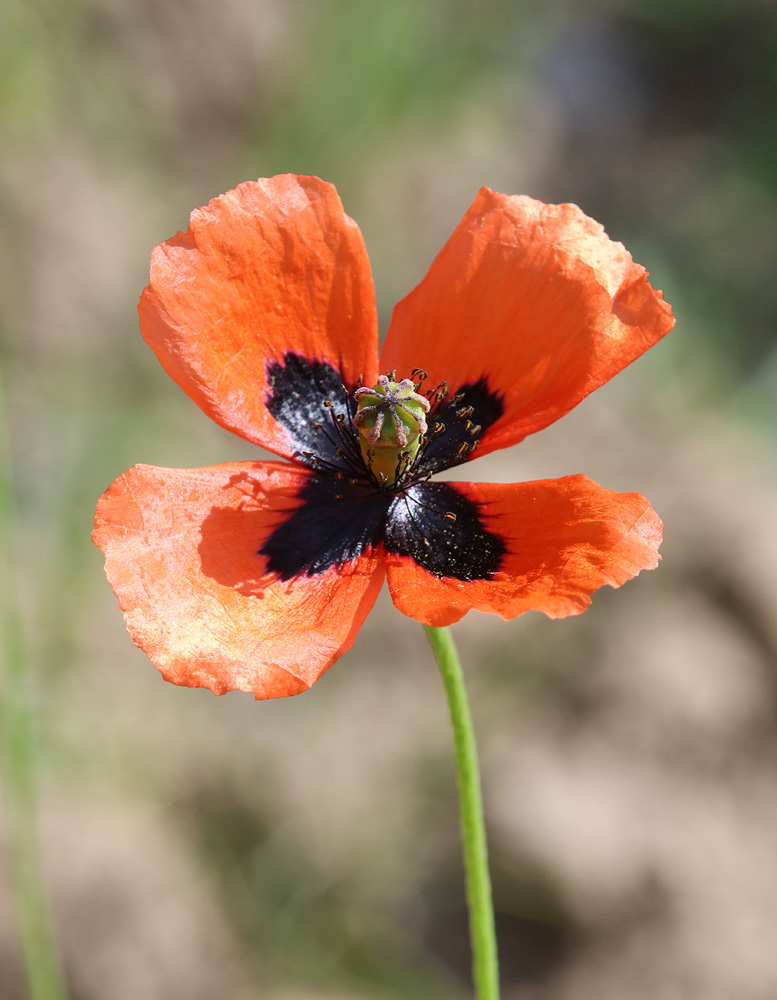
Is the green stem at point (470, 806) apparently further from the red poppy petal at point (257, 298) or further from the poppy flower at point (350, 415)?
the red poppy petal at point (257, 298)

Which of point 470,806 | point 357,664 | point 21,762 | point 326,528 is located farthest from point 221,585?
point 357,664

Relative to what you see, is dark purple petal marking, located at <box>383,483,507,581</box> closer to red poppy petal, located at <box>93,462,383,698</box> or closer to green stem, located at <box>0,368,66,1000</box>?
red poppy petal, located at <box>93,462,383,698</box>

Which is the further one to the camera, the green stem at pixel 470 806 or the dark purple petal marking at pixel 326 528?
the dark purple petal marking at pixel 326 528

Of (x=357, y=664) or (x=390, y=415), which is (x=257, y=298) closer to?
(x=390, y=415)

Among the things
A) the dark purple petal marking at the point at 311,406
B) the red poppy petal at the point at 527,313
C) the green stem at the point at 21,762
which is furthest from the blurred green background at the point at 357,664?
the red poppy petal at the point at 527,313

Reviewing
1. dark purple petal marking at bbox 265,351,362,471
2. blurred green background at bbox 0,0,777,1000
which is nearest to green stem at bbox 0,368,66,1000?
blurred green background at bbox 0,0,777,1000

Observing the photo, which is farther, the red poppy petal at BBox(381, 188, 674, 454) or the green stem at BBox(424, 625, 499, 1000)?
the red poppy petal at BBox(381, 188, 674, 454)

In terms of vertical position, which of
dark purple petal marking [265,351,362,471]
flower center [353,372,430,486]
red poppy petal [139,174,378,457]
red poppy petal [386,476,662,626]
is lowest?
red poppy petal [386,476,662,626]
